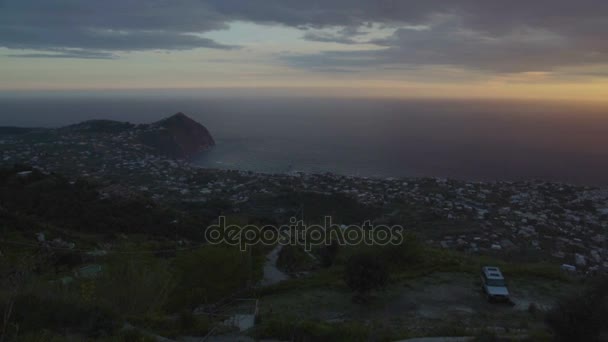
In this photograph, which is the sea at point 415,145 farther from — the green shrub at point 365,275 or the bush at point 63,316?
the bush at point 63,316

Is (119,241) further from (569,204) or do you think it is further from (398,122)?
(398,122)

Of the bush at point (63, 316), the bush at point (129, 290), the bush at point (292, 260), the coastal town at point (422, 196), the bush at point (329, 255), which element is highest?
the bush at point (63, 316)

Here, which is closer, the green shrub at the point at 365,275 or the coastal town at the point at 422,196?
the green shrub at the point at 365,275

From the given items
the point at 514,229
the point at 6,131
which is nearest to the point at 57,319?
the point at 514,229

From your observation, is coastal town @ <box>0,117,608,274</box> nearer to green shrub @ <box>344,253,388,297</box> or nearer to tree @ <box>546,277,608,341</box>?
green shrub @ <box>344,253,388,297</box>
